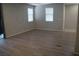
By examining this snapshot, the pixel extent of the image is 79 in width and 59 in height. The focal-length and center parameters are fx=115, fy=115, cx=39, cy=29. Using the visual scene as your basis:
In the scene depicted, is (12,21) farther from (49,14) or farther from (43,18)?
(49,14)

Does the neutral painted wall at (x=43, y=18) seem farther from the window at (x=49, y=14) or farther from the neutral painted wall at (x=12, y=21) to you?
the neutral painted wall at (x=12, y=21)

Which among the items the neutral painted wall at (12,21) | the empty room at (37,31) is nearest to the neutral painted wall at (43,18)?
the empty room at (37,31)

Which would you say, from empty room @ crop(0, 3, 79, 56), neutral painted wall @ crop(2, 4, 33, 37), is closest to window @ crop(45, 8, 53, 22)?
empty room @ crop(0, 3, 79, 56)

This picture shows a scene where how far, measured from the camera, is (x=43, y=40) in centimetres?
327

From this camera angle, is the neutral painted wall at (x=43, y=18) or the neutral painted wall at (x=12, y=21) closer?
the neutral painted wall at (x=43, y=18)

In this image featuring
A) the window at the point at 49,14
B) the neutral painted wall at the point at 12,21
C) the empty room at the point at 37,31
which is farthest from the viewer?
the neutral painted wall at the point at 12,21

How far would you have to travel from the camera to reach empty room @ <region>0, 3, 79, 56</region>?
7.43 feet

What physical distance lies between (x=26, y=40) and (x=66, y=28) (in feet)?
4.00

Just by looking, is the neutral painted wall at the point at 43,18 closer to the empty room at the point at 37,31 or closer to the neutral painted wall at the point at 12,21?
the empty room at the point at 37,31

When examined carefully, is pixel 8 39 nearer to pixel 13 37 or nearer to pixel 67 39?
pixel 13 37

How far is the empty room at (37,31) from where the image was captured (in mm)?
2264

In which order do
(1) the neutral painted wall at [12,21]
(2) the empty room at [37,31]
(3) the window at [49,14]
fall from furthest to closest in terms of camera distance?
(1) the neutral painted wall at [12,21] → (2) the empty room at [37,31] → (3) the window at [49,14]

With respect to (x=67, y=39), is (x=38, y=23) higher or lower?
higher

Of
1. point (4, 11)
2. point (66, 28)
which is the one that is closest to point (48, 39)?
point (66, 28)
